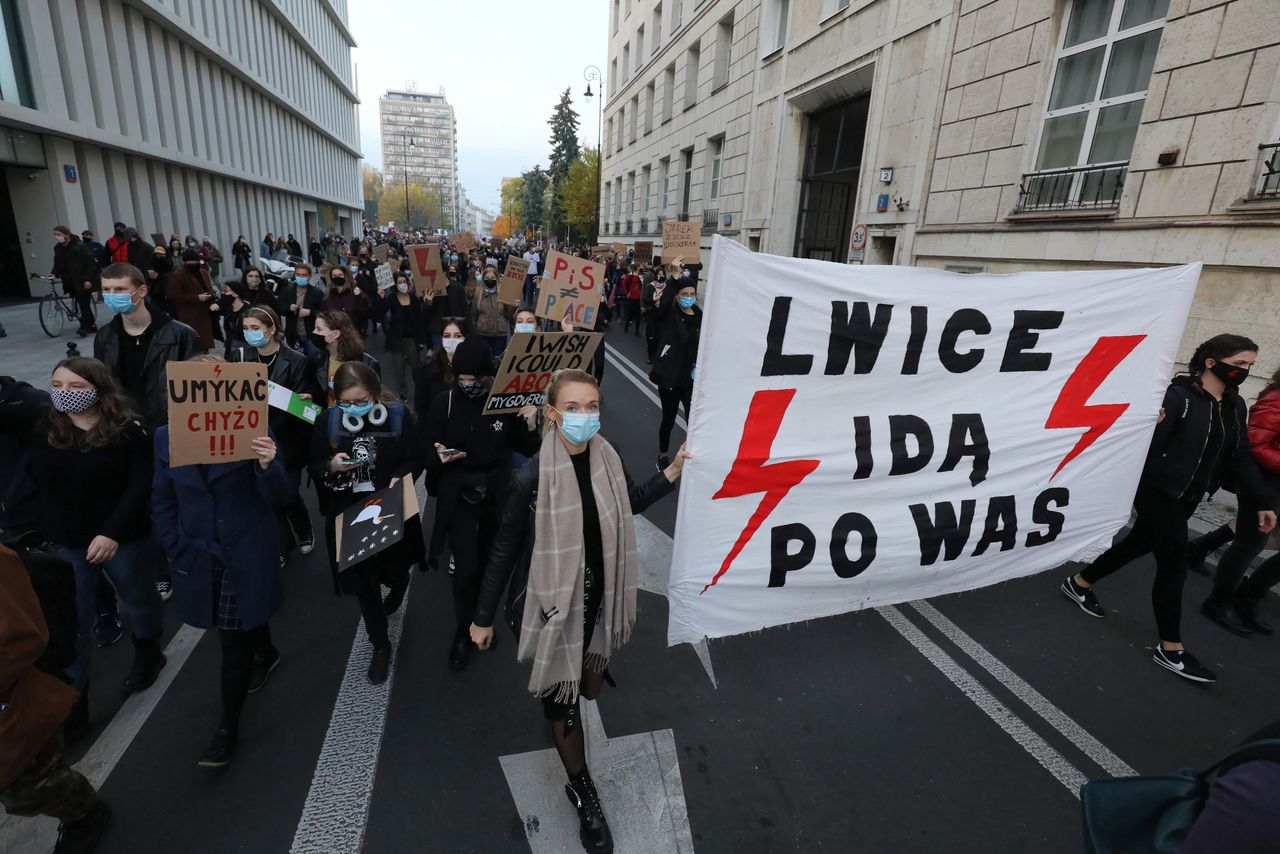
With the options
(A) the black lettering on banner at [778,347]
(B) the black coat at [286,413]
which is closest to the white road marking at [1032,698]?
(A) the black lettering on banner at [778,347]

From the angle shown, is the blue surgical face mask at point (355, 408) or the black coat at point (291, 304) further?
the black coat at point (291, 304)

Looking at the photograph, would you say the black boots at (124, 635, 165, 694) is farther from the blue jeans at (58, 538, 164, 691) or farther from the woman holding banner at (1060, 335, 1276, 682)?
the woman holding banner at (1060, 335, 1276, 682)

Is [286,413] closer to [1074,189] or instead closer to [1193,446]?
[1193,446]

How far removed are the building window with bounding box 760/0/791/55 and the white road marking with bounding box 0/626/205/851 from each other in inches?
753

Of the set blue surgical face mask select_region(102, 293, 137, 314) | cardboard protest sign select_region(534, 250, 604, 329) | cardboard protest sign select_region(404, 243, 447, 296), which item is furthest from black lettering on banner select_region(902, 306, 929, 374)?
cardboard protest sign select_region(404, 243, 447, 296)

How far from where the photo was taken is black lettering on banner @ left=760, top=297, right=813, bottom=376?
2812 mm

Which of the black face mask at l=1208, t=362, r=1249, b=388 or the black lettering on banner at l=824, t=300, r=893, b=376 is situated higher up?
the black lettering on banner at l=824, t=300, r=893, b=376

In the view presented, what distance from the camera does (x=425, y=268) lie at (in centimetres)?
864

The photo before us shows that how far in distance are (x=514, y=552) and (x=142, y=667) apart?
2.41 meters

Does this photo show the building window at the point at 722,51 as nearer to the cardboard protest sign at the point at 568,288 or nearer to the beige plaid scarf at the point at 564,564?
the cardboard protest sign at the point at 568,288

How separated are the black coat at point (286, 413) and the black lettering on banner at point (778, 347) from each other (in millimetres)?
3322

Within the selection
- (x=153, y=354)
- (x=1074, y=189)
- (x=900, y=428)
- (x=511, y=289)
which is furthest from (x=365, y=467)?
(x=1074, y=189)

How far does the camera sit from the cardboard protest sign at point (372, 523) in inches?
123

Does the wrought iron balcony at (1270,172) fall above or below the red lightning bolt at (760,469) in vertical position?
above
